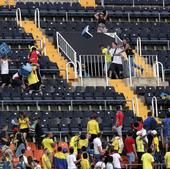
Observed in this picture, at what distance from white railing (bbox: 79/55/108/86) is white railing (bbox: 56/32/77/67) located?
33 centimetres

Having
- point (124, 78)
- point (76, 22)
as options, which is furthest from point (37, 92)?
point (76, 22)

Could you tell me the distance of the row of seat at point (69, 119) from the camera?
137 feet

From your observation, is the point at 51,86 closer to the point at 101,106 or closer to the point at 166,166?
the point at 101,106

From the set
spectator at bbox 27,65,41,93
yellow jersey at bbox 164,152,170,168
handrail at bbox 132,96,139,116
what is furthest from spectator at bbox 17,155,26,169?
handrail at bbox 132,96,139,116

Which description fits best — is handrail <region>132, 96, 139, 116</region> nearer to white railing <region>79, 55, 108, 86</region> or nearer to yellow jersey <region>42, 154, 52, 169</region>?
white railing <region>79, 55, 108, 86</region>

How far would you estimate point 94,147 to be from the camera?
39.5m

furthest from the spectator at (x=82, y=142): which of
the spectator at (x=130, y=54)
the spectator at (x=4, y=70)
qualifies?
the spectator at (x=130, y=54)

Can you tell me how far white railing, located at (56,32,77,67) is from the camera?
4666cm

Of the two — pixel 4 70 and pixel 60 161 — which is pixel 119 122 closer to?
pixel 60 161

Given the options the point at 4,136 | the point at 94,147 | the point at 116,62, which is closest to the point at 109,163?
the point at 94,147

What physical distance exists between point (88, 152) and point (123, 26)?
37.8 feet

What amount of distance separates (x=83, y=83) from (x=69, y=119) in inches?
134

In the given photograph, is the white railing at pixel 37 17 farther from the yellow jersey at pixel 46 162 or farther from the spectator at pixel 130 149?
the yellow jersey at pixel 46 162

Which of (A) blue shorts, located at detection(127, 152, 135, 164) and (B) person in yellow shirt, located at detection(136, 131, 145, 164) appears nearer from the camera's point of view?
(A) blue shorts, located at detection(127, 152, 135, 164)
